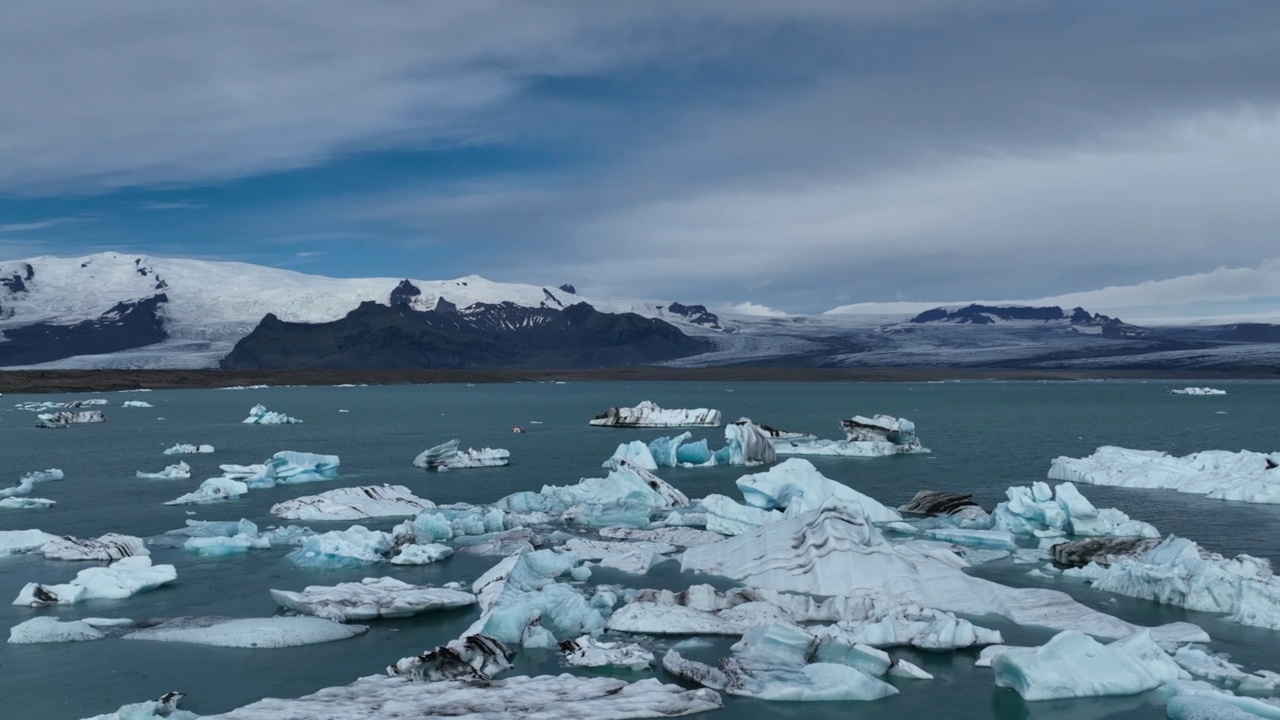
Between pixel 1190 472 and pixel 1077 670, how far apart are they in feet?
49.0

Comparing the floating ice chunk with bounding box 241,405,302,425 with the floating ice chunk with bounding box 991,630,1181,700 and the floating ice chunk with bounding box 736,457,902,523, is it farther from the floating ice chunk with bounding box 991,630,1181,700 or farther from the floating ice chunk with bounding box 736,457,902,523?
the floating ice chunk with bounding box 991,630,1181,700

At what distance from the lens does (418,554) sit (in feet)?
45.7

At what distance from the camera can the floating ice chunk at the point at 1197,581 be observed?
10672 millimetres

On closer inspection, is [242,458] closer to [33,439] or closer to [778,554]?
[33,439]

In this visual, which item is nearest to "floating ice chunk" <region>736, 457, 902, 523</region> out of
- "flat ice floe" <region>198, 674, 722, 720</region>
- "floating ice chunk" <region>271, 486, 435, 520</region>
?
"floating ice chunk" <region>271, 486, 435, 520</region>

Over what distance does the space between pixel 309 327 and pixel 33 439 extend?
14410cm

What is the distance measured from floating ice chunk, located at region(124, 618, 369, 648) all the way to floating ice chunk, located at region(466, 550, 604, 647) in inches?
59.3

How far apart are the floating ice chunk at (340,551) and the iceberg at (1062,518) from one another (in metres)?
9.85

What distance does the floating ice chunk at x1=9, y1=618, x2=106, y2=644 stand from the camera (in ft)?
33.0

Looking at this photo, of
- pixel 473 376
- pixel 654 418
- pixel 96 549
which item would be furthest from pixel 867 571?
pixel 473 376

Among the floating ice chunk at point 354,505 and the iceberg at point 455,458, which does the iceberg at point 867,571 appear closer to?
the floating ice chunk at point 354,505

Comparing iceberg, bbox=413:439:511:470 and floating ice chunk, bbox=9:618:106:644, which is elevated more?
floating ice chunk, bbox=9:618:106:644

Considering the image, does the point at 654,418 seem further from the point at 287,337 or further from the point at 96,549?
the point at 287,337

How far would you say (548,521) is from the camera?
690 inches
